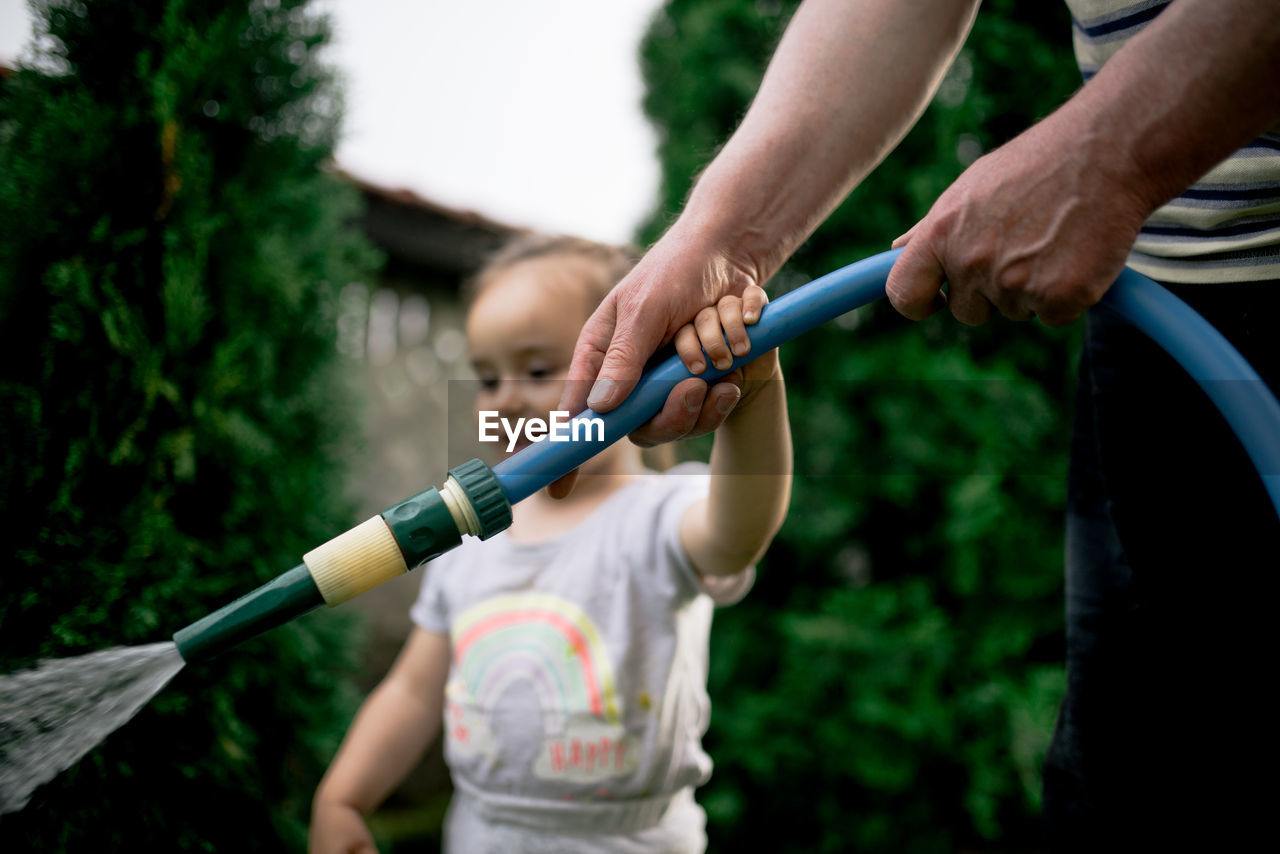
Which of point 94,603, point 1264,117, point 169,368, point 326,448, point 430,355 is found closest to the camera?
point 1264,117

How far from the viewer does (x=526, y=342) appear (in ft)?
5.22

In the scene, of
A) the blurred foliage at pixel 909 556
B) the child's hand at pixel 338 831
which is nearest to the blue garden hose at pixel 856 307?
the child's hand at pixel 338 831

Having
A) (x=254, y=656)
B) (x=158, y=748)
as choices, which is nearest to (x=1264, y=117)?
(x=158, y=748)

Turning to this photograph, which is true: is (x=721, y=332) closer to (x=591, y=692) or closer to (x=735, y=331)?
(x=735, y=331)

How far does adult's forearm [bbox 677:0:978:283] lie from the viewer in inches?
38.3

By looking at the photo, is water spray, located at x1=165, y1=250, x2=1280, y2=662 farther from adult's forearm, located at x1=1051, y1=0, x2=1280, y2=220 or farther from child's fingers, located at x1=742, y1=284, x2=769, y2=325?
child's fingers, located at x1=742, y1=284, x2=769, y2=325

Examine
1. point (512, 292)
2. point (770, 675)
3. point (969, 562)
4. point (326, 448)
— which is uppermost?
point (512, 292)

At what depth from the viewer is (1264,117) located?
25.5 inches

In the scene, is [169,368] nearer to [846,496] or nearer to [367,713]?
[367,713]

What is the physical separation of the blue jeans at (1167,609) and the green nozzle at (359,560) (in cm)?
79

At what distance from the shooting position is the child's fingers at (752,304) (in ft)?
2.89

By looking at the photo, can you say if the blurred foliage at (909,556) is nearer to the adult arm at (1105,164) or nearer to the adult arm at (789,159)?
the adult arm at (789,159)

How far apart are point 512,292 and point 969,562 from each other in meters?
1.54

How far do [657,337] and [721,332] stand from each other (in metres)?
0.07
